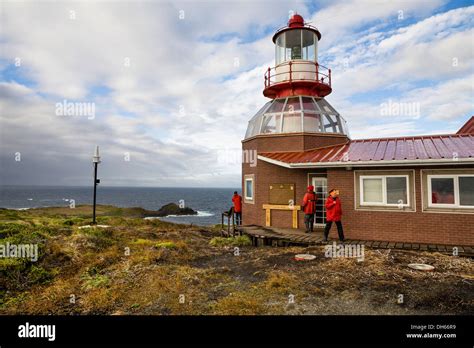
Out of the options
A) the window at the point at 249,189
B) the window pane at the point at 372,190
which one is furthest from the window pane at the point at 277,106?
the window pane at the point at 372,190

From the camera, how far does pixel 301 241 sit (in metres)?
11.7

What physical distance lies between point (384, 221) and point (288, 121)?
6978 millimetres

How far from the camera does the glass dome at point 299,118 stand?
1527 centimetres

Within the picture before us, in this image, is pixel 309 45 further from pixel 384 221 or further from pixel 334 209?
pixel 384 221

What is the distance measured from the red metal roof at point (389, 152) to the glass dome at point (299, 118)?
138 centimetres

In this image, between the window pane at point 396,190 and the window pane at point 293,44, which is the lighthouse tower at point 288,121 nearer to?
the window pane at point 293,44

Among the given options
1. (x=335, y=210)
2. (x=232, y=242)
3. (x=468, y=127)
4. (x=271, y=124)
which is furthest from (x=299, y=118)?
(x=468, y=127)

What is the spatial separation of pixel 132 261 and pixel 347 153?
977cm

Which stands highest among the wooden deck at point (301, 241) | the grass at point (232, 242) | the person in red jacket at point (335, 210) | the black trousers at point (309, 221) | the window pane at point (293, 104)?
the window pane at point (293, 104)
